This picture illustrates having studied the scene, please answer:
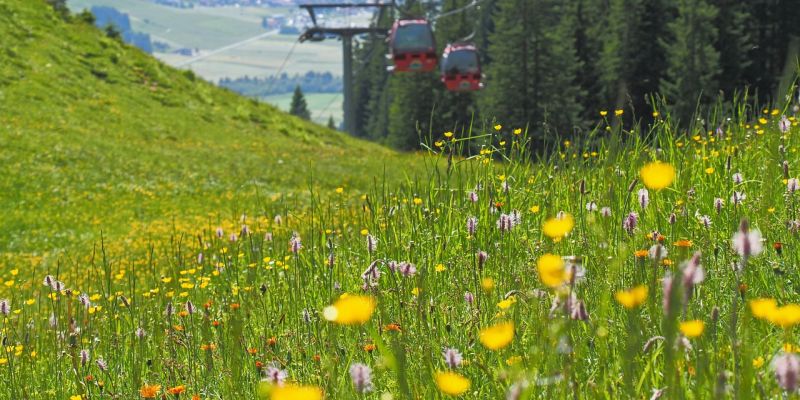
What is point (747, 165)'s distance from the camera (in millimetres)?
5012

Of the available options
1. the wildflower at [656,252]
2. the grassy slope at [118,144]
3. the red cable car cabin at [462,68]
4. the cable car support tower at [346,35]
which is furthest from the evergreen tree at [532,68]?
the wildflower at [656,252]

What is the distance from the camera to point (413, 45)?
28812 millimetres

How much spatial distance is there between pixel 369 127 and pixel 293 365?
109m

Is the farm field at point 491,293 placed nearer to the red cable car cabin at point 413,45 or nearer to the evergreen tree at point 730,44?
the red cable car cabin at point 413,45

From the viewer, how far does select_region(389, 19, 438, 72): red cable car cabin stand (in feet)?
94.4

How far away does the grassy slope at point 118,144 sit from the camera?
672 inches

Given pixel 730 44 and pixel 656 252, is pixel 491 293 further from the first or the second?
pixel 730 44

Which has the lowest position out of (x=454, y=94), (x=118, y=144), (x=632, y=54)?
(x=454, y=94)

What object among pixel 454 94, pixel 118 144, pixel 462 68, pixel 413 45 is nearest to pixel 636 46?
pixel 454 94

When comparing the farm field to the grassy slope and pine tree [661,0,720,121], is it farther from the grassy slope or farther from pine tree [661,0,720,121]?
pine tree [661,0,720,121]

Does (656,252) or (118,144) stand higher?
(656,252)

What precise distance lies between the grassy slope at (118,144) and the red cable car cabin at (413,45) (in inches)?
150

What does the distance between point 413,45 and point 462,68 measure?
228 cm

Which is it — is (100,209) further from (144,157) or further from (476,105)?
(476,105)
